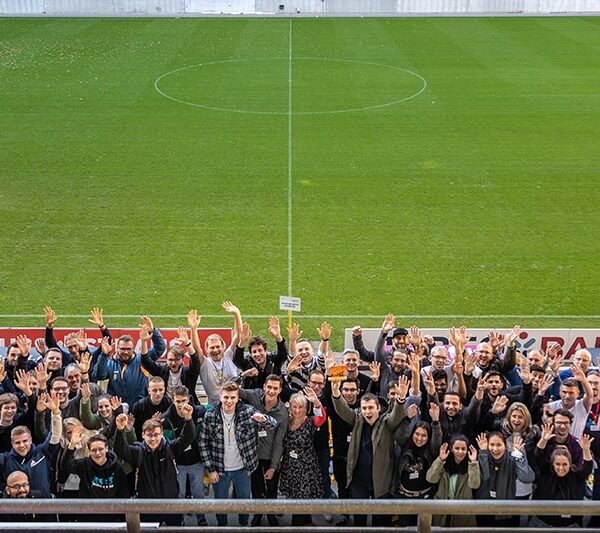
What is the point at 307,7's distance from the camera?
126ft

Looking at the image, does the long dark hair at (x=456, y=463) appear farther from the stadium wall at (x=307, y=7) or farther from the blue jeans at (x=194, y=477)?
the stadium wall at (x=307, y=7)

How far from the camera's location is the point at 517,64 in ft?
89.8

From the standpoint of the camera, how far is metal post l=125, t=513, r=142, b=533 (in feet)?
10.8

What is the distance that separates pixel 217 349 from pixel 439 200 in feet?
30.9

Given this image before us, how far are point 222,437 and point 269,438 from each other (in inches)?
16.3

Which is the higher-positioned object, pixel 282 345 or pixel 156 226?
pixel 282 345

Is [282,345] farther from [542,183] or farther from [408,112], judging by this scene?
[408,112]

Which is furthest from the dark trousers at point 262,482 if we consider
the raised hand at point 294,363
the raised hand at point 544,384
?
the raised hand at point 544,384

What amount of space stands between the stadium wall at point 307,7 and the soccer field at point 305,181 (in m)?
8.64

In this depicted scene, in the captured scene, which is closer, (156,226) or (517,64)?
(156,226)

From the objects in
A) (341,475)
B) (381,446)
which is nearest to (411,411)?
(381,446)

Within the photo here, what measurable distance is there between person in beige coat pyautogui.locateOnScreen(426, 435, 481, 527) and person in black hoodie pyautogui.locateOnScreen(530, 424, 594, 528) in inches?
21.3

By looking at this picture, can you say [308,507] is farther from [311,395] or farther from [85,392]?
[85,392]

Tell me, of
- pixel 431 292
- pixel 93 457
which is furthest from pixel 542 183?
pixel 93 457
